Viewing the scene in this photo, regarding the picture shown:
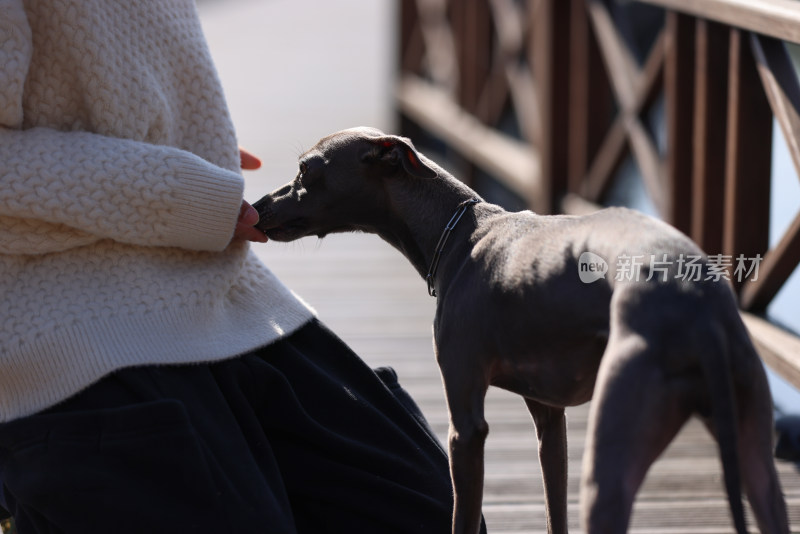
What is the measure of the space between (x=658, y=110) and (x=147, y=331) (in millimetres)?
4818

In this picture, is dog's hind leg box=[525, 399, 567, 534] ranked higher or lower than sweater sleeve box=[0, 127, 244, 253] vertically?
lower

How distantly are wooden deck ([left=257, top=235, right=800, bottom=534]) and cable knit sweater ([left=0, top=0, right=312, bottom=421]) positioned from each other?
97 centimetres

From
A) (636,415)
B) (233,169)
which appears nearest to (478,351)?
(636,415)

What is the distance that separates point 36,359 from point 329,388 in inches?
22.0

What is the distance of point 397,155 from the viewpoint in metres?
2.01

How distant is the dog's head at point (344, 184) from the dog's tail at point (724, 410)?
25.4 inches

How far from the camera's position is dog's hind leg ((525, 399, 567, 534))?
205cm

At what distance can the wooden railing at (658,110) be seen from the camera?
3107 mm

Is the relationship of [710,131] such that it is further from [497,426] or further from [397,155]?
[397,155]

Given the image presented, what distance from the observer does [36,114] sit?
2145 mm

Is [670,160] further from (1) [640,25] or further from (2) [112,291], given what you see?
(1) [640,25]

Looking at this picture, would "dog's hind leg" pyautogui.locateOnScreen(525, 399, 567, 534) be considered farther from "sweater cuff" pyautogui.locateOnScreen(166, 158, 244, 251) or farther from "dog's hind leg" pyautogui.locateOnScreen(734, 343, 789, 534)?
"sweater cuff" pyautogui.locateOnScreen(166, 158, 244, 251)

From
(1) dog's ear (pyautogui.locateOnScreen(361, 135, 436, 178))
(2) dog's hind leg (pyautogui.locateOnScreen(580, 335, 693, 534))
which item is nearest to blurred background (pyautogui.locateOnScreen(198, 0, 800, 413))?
(1) dog's ear (pyautogui.locateOnScreen(361, 135, 436, 178))

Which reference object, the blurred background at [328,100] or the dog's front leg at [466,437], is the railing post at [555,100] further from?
the dog's front leg at [466,437]
